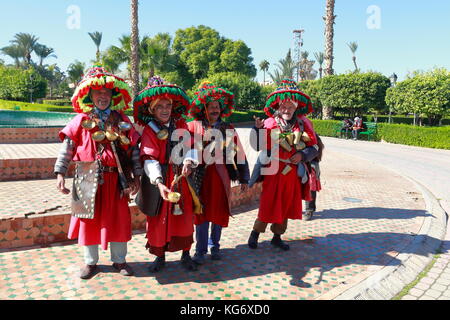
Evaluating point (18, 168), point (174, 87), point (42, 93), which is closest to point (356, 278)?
point (174, 87)

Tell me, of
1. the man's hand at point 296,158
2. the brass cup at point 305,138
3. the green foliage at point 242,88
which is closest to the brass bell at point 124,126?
the man's hand at point 296,158

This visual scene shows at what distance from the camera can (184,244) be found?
3848 millimetres

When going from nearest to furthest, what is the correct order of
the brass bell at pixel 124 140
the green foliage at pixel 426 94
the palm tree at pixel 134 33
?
the brass bell at pixel 124 140
the green foliage at pixel 426 94
the palm tree at pixel 134 33

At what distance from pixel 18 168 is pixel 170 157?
5295mm

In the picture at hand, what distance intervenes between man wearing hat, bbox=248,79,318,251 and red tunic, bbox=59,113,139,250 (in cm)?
180

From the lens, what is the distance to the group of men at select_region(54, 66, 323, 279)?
3531 millimetres

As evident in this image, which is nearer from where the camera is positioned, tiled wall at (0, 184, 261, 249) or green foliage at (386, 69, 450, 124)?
tiled wall at (0, 184, 261, 249)

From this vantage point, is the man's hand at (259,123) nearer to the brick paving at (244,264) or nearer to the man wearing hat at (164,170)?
the man wearing hat at (164,170)

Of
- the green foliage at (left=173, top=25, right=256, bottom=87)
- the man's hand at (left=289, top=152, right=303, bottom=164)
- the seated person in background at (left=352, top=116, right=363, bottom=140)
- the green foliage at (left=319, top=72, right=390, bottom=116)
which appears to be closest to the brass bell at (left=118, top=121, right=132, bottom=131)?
the man's hand at (left=289, top=152, right=303, bottom=164)

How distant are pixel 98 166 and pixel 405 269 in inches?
141

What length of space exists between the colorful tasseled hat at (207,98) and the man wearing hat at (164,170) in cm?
29

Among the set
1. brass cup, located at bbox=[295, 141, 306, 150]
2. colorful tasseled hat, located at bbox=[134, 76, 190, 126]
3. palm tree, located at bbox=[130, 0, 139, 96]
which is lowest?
brass cup, located at bbox=[295, 141, 306, 150]

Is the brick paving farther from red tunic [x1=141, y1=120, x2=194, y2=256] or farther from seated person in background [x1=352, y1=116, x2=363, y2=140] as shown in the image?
seated person in background [x1=352, y1=116, x2=363, y2=140]

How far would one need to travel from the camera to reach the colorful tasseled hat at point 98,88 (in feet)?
11.4
